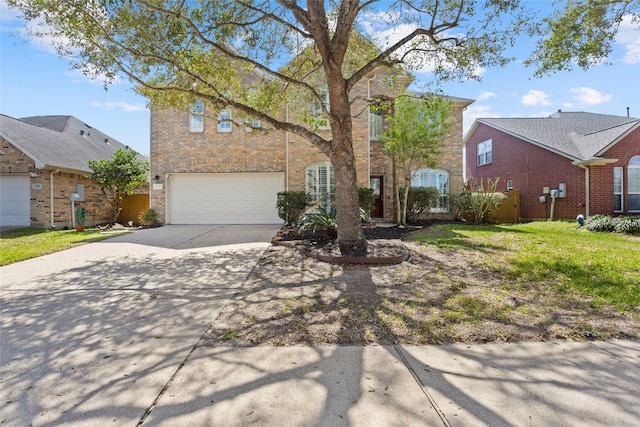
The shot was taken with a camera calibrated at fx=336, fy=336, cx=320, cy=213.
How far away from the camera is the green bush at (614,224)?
386 inches

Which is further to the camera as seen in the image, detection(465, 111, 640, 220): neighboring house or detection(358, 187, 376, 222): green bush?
detection(465, 111, 640, 220): neighboring house

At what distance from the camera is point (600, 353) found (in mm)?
2848

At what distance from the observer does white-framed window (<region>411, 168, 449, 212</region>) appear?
580 inches

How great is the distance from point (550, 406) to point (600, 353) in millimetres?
1169

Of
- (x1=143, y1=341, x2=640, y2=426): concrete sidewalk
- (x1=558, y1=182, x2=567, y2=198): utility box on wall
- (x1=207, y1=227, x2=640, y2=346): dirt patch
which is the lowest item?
(x1=143, y1=341, x2=640, y2=426): concrete sidewalk

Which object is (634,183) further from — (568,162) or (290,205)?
(290,205)

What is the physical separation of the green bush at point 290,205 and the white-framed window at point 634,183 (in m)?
13.4

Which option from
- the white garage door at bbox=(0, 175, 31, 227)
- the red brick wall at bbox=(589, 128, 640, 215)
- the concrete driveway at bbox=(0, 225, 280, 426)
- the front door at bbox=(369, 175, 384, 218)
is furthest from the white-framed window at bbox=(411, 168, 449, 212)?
the white garage door at bbox=(0, 175, 31, 227)

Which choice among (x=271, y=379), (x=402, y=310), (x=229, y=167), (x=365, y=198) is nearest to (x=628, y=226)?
(x=365, y=198)

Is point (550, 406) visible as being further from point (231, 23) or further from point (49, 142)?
point (49, 142)

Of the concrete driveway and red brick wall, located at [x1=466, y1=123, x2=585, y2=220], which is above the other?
red brick wall, located at [x1=466, y1=123, x2=585, y2=220]

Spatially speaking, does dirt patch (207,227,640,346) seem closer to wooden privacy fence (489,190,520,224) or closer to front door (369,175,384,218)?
front door (369,175,384,218)

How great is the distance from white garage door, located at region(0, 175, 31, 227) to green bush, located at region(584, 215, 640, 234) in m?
20.6

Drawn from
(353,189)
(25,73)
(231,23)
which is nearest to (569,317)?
(353,189)
